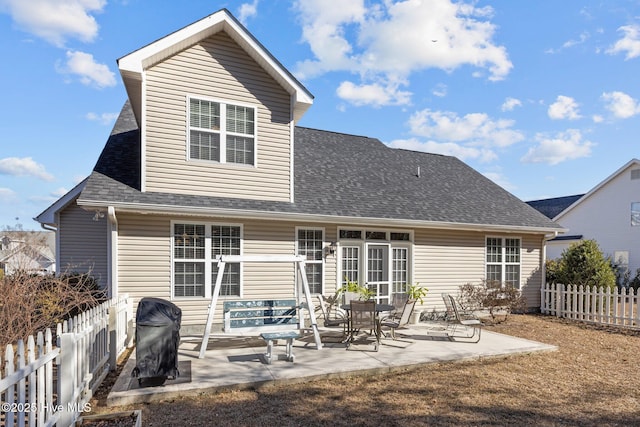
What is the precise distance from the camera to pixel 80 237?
1281cm

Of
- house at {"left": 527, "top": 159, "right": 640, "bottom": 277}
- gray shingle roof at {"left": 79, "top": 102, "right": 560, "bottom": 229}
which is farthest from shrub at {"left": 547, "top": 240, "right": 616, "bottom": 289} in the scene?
house at {"left": 527, "top": 159, "right": 640, "bottom": 277}

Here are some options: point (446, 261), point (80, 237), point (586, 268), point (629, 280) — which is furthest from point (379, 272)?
point (629, 280)

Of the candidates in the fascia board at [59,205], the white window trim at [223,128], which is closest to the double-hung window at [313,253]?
the white window trim at [223,128]

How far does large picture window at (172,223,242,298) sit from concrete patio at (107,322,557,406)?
1.20 m

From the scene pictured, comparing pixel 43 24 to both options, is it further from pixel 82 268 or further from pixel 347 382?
pixel 347 382

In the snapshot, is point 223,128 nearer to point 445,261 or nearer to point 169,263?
point 169,263

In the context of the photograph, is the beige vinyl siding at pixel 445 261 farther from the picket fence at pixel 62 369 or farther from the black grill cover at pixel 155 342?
the picket fence at pixel 62 369

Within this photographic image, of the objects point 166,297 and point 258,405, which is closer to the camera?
point 258,405

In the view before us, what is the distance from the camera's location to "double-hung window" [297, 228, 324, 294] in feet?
33.7

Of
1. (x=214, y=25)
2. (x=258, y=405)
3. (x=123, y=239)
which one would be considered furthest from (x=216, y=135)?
(x=258, y=405)

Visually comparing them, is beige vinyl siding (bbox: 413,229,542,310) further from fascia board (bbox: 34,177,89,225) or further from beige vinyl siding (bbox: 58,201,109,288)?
fascia board (bbox: 34,177,89,225)

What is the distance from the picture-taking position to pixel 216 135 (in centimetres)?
942

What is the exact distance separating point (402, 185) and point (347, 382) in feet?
28.1

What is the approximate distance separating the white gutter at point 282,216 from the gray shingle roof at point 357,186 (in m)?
0.09
